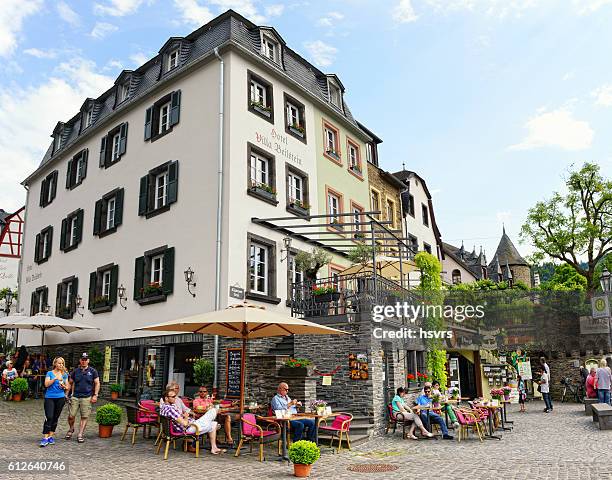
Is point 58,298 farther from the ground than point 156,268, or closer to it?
closer to it

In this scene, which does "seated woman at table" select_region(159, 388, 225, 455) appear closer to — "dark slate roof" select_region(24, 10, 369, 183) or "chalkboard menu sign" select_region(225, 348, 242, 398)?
"chalkboard menu sign" select_region(225, 348, 242, 398)

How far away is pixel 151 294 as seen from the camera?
16547 millimetres

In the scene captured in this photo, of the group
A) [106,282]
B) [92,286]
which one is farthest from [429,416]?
[92,286]

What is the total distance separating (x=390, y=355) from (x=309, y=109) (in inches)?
394

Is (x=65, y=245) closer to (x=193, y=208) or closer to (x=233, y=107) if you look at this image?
(x=193, y=208)

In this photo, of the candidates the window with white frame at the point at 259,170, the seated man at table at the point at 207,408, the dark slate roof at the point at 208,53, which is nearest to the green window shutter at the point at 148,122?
the dark slate roof at the point at 208,53

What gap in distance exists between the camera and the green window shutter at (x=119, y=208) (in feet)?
62.6

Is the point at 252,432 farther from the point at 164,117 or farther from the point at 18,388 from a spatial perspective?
the point at 164,117

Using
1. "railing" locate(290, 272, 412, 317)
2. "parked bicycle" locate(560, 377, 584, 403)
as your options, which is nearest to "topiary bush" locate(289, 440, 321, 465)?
"railing" locate(290, 272, 412, 317)

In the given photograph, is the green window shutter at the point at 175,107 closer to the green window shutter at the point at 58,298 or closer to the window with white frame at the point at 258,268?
the window with white frame at the point at 258,268

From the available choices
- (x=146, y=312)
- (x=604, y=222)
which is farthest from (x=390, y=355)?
(x=604, y=222)

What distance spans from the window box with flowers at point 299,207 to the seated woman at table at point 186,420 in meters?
9.22

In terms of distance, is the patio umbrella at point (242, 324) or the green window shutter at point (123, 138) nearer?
the patio umbrella at point (242, 324)

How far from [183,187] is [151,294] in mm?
3366
